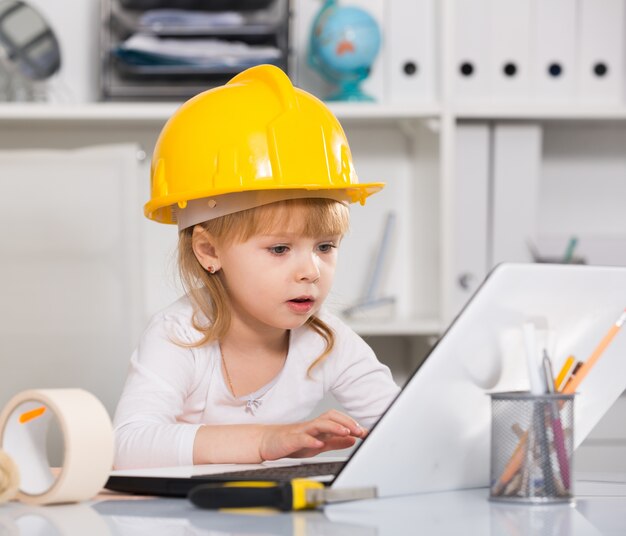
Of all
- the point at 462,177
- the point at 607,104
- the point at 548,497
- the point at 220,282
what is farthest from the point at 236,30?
the point at 548,497

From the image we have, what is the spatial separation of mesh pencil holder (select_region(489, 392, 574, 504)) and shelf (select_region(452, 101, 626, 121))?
1393 mm

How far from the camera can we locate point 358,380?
1197 millimetres

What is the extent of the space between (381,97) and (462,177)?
0.26m

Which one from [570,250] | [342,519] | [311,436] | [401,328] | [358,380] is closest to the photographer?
[342,519]

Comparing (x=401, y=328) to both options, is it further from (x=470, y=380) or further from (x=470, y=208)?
(x=470, y=380)

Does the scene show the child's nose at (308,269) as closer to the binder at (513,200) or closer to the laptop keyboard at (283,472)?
the laptop keyboard at (283,472)

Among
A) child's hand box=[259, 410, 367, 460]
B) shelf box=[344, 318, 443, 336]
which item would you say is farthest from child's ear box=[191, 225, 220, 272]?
shelf box=[344, 318, 443, 336]

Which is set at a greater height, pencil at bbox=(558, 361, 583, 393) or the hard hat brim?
the hard hat brim

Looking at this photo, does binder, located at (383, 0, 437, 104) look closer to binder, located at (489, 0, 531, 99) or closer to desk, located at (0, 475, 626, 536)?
binder, located at (489, 0, 531, 99)

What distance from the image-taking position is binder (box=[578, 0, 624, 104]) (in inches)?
80.2

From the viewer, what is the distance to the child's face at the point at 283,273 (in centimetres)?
105

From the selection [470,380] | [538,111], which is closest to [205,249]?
[470,380]

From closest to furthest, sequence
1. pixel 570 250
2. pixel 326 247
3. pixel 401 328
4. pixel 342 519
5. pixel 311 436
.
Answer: pixel 342 519, pixel 311 436, pixel 326 247, pixel 401 328, pixel 570 250

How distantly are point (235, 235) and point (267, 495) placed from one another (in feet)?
1.67
